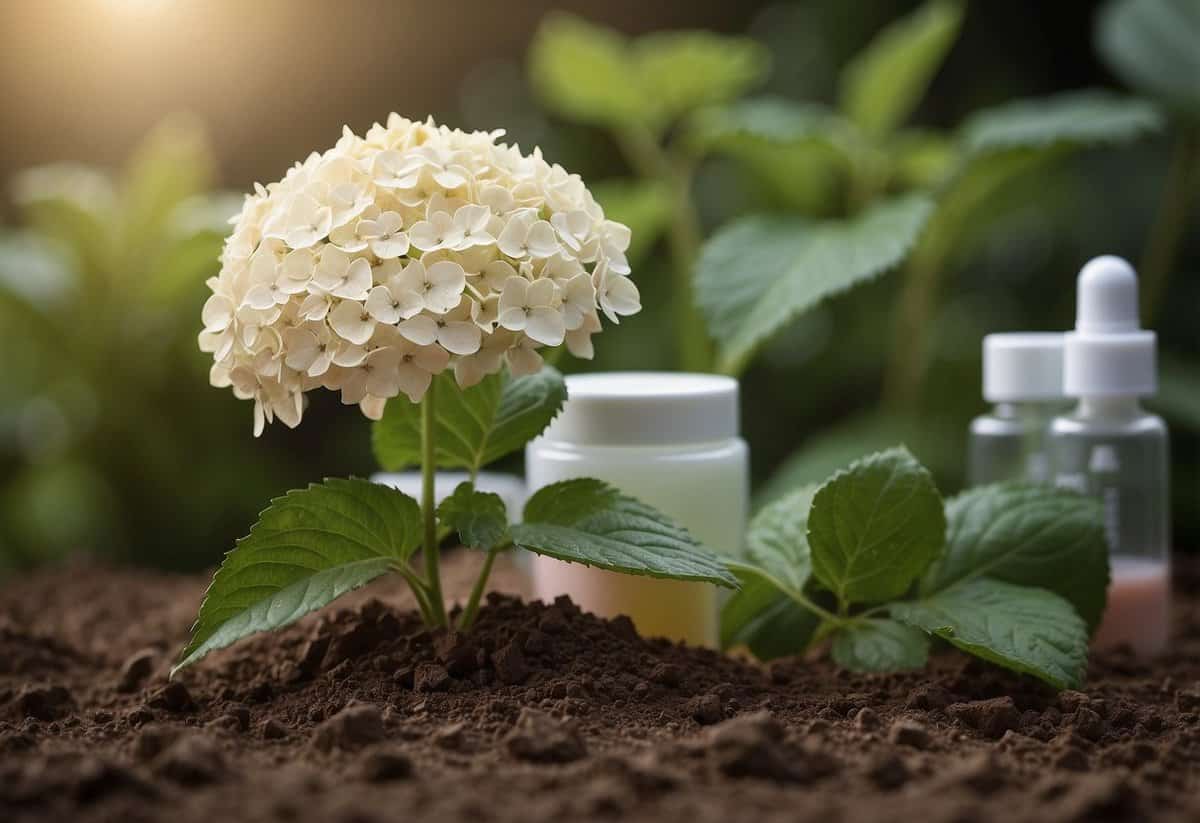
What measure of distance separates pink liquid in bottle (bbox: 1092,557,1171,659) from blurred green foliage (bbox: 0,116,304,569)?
3.61ft

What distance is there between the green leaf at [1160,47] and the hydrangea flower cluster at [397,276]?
0.98m

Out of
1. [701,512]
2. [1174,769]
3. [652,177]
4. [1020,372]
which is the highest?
[652,177]

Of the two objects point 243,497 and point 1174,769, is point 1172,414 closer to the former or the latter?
point 1174,769

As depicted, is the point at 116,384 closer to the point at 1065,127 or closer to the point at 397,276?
the point at 397,276

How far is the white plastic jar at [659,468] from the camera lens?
987 mm

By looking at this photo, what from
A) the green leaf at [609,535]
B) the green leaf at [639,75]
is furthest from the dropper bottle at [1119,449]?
the green leaf at [639,75]

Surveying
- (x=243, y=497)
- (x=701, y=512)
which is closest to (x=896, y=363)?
(x=701, y=512)

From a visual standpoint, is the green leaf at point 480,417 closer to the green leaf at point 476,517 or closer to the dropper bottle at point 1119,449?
the green leaf at point 476,517

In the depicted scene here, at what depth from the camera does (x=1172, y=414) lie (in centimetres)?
153

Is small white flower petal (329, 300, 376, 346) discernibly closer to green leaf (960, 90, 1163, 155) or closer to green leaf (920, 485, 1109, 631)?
green leaf (920, 485, 1109, 631)

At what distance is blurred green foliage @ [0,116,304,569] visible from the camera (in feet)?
5.41

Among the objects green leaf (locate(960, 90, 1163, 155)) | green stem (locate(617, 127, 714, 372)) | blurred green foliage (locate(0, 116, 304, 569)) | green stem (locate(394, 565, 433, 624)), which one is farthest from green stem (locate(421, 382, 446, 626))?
blurred green foliage (locate(0, 116, 304, 569))

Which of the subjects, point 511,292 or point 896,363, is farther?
point 896,363

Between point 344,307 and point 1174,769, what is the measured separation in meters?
0.54
